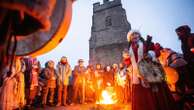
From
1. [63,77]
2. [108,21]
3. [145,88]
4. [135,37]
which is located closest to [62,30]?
[145,88]

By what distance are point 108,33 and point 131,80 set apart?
1558 inches

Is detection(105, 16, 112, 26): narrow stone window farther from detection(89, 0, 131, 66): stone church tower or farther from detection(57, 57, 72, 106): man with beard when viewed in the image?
detection(57, 57, 72, 106): man with beard

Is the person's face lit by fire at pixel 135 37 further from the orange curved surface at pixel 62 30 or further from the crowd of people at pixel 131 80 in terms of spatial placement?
the orange curved surface at pixel 62 30

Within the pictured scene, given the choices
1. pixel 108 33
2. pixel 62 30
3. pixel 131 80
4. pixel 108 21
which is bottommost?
pixel 131 80

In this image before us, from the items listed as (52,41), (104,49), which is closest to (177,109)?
(52,41)

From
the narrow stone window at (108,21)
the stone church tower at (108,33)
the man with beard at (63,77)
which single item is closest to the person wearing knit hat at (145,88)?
the man with beard at (63,77)

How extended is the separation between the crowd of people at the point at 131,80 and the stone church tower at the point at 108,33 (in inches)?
1111

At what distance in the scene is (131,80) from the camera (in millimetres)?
6191

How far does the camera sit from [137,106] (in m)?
5.81

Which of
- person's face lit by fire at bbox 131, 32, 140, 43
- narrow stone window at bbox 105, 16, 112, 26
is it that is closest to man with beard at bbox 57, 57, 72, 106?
person's face lit by fire at bbox 131, 32, 140, 43

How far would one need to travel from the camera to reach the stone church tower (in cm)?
4225

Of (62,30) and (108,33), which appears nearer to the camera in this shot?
(62,30)

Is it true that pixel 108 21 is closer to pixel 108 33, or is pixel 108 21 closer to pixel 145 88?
pixel 108 33

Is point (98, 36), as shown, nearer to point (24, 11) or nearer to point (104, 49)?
point (104, 49)
